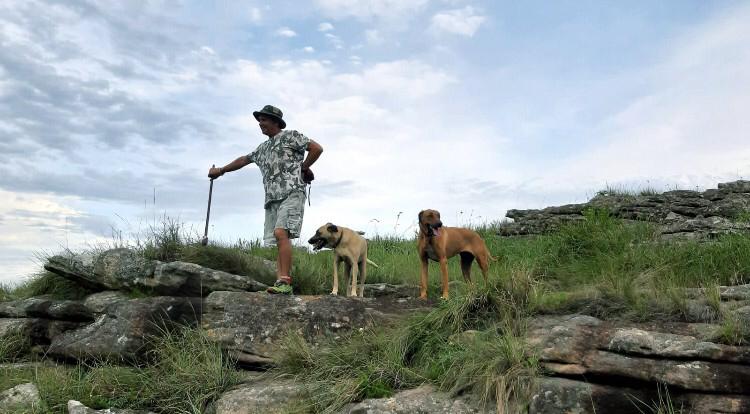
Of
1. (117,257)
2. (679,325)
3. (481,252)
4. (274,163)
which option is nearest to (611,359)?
(679,325)

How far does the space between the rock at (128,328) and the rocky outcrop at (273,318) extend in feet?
1.07

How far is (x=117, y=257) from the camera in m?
8.59

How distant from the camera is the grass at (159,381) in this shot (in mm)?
5941

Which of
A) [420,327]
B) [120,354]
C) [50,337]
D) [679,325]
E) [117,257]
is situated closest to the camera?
[679,325]

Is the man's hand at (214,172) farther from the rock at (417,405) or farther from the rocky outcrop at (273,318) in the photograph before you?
the rock at (417,405)

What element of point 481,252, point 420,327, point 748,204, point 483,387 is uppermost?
point 748,204

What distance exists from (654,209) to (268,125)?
32.1 feet

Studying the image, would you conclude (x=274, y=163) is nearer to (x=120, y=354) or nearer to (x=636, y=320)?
(x=120, y=354)

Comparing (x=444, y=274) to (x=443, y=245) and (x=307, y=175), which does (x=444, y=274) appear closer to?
(x=443, y=245)

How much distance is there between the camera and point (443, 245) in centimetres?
747

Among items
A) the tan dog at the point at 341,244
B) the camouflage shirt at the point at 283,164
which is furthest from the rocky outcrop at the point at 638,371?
the camouflage shirt at the point at 283,164

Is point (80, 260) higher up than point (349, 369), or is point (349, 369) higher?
point (80, 260)

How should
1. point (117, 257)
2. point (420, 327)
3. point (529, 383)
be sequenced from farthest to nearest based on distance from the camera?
point (117, 257)
point (420, 327)
point (529, 383)

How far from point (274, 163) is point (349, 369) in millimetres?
3493
